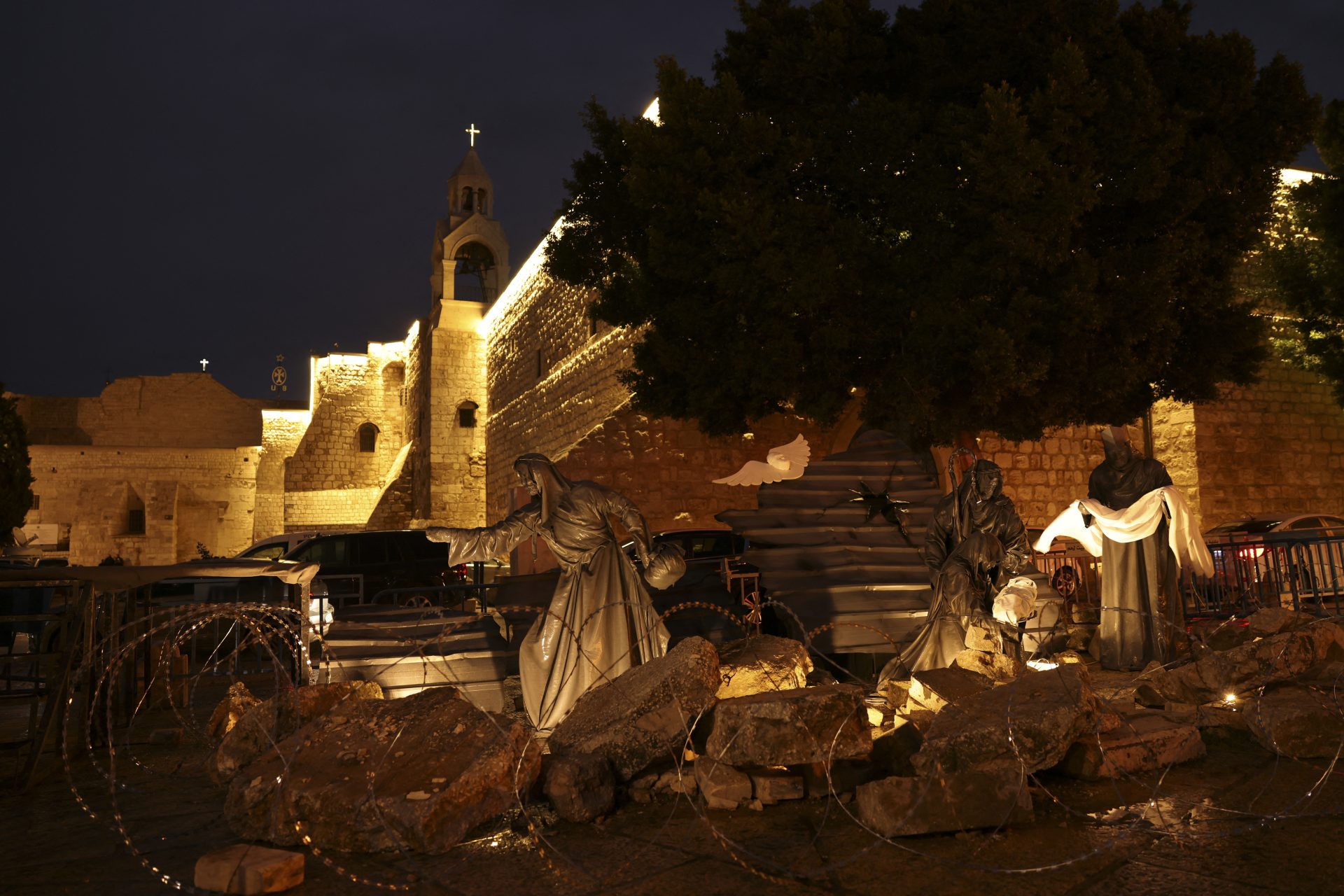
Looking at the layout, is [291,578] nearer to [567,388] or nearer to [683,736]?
[683,736]

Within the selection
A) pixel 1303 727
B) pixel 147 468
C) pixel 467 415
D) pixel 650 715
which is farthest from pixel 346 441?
pixel 1303 727

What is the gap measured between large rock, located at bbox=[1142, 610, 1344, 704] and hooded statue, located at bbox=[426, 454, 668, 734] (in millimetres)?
3418

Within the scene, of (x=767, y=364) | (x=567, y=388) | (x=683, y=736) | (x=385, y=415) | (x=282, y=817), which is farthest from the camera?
(x=385, y=415)

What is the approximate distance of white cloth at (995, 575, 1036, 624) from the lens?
621 centimetres

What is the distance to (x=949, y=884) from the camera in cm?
339

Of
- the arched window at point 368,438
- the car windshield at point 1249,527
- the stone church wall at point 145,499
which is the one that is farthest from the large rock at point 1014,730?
the stone church wall at point 145,499

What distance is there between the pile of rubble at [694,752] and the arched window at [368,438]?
3074 cm

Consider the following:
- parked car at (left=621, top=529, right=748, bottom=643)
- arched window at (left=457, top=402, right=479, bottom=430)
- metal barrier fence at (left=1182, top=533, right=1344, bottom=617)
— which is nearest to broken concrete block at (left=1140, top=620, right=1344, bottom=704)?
metal barrier fence at (left=1182, top=533, right=1344, bottom=617)

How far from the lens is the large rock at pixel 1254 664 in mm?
5855

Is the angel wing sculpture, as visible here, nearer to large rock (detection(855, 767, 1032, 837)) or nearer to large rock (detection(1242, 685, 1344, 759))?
large rock (detection(1242, 685, 1344, 759))

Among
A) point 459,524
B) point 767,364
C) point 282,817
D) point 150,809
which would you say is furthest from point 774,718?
point 459,524

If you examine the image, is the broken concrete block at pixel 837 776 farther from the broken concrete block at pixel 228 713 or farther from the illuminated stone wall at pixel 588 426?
the illuminated stone wall at pixel 588 426

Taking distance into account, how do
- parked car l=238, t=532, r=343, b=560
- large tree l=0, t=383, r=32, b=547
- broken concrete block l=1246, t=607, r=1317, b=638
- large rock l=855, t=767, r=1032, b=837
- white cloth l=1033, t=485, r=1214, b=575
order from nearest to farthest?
large rock l=855, t=767, r=1032, b=837 → broken concrete block l=1246, t=607, r=1317, b=638 → white cloth l=1033, t=485, r=1214, b=575 → parked car l=238, t=532, r=343, b=560 → large tree l=0, t=383, r=32, b=547

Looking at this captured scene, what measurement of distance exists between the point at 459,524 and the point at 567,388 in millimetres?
9058
